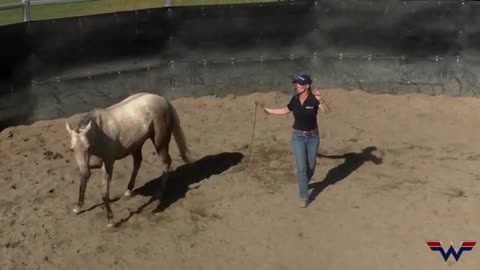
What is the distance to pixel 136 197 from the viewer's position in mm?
8852


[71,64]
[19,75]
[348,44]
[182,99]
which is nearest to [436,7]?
[348,44]

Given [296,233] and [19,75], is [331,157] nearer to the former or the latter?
[296,233]

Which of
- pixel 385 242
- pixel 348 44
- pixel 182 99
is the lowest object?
pixel 385 242

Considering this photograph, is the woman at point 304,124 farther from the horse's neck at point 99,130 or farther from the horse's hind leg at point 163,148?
the horse's neck at point 99,130

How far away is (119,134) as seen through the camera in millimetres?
7996

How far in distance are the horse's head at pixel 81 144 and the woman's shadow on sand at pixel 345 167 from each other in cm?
319

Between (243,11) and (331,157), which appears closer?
(331,157)

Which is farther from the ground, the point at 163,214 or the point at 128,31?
the point at 128,31

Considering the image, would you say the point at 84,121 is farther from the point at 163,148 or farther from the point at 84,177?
the point at 163,148

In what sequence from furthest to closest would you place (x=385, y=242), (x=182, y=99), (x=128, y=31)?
(x=182, y=99), (x=128, y=31), (x=385, y=242)

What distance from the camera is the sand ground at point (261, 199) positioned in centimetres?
746

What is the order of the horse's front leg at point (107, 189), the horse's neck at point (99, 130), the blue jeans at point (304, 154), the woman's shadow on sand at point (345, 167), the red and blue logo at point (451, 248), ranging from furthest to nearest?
the woman's shadow on sand at point (345, 167), the blue jeans at point (304, 154), the horse's front leg at point (107, 189), the horse's neck at point (99, 130), the red and blue logo at point (451, 248)

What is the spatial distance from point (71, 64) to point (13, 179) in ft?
8.91

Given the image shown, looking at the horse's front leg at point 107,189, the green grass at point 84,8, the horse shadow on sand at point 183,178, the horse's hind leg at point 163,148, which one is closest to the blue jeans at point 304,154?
the horse shadow on sand at point 183,178
